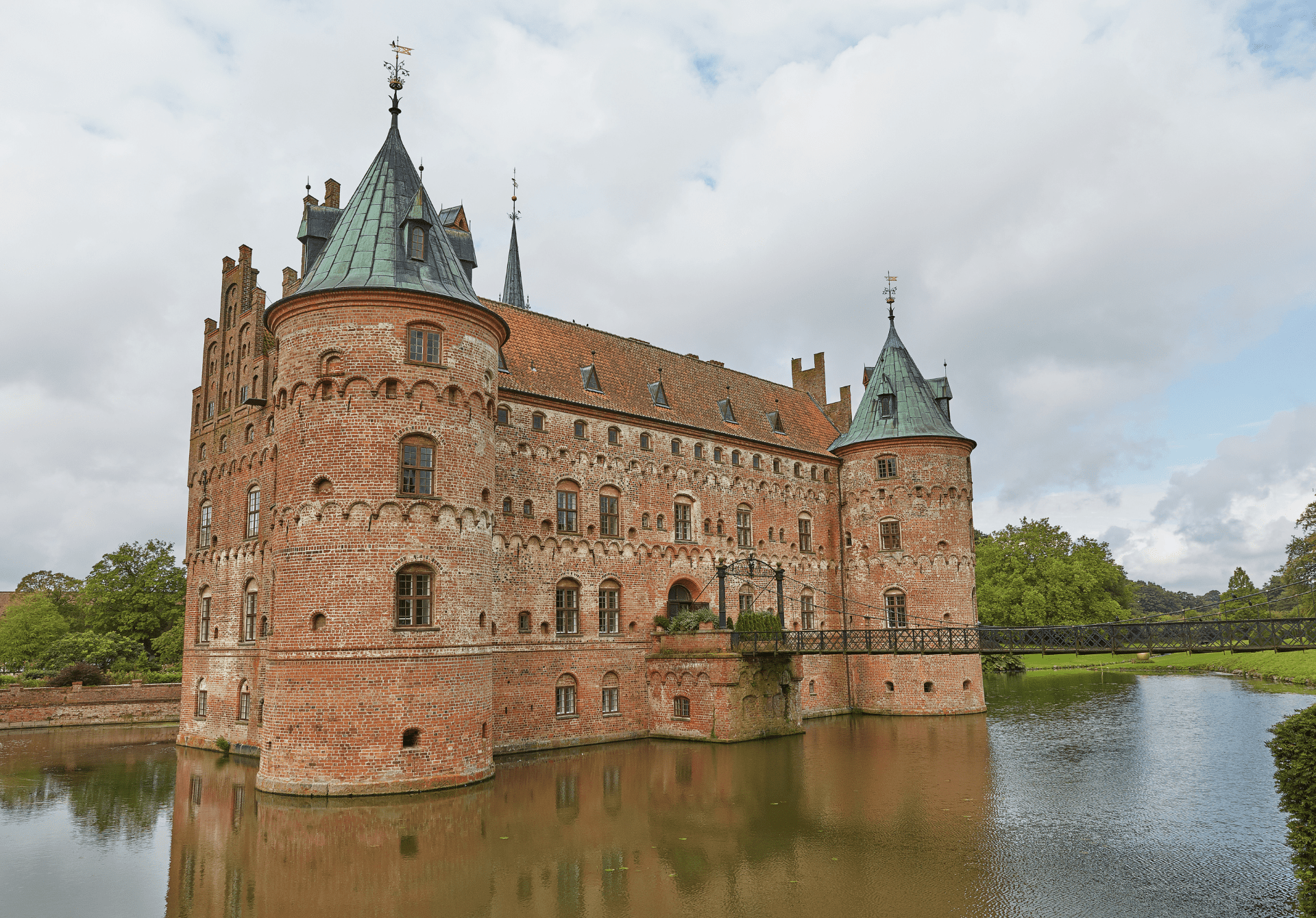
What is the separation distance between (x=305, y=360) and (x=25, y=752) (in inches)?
728

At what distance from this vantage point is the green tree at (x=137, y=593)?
47312 millimetres

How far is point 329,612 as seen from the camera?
21.5 m

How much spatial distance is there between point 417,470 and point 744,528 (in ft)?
55.9

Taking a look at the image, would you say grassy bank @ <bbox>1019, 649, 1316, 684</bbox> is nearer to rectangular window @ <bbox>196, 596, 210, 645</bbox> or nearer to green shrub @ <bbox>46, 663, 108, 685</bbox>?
rectangular window @ <bbox>196, 596, 210, 645</bbox>

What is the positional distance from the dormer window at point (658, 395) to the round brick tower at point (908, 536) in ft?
32.8

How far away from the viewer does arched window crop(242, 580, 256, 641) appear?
28.6m

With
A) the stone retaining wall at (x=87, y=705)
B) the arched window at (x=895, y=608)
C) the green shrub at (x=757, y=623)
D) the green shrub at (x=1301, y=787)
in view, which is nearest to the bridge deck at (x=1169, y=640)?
the green shrub at (x=757, y=623)

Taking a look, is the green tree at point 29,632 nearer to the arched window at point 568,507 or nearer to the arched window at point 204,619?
the arched window at point 204,619

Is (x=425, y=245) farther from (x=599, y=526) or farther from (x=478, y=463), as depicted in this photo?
(x=599, y=526)

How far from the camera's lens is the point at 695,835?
16703mm

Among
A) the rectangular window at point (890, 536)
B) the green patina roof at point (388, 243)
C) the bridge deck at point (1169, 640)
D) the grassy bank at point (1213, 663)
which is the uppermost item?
the green patina roof at point (388, 243)

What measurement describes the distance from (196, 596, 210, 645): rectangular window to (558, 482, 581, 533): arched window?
41.7 feet

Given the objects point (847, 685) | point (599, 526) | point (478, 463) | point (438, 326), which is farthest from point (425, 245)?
point (847, 685)

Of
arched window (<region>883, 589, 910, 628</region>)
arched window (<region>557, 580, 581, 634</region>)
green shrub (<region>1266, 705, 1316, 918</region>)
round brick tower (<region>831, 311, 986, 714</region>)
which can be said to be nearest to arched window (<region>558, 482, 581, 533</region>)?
arched window (<region>557, 580, 581, 634</region>)
